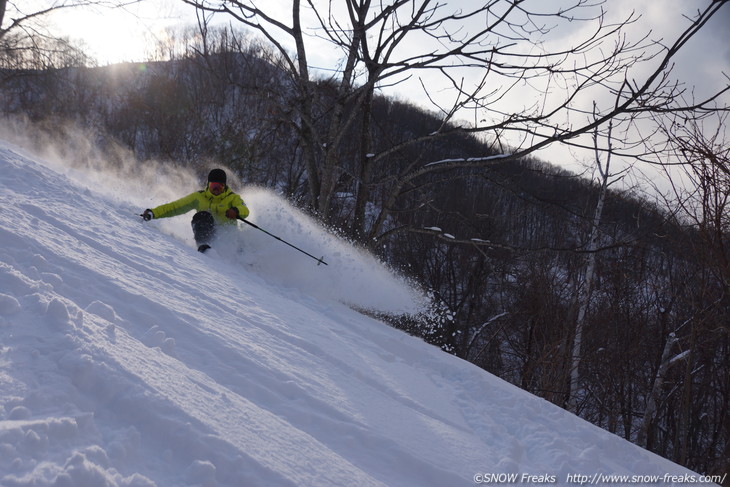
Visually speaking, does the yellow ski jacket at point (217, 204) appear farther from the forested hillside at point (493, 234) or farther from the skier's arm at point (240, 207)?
the forested hillside at point (493, 234)

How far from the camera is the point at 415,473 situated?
82.5 inches

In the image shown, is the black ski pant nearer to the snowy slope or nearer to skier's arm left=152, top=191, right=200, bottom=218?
skier's arm left=152, top=191, right=200, bottom=218

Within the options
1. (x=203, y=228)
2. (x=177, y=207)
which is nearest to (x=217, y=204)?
(x=177, y=207)

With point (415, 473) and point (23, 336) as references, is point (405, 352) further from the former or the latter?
point (23, 336)

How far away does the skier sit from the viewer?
618cm

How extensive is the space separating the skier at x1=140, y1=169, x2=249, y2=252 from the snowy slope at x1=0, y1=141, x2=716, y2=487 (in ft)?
4.50

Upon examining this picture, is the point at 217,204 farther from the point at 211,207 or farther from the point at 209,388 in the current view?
the point at 209,388

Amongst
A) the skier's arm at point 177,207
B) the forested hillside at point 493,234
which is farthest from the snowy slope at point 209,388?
the forested hillside at point 493,234

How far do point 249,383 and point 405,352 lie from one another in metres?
2.18

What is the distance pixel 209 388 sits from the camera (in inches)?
80.0

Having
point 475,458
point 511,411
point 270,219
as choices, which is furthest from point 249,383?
point 270,219

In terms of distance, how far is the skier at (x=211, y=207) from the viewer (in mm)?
6176

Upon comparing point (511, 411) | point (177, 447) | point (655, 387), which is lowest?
point (177, 447)

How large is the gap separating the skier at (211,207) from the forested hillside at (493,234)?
94 cm
